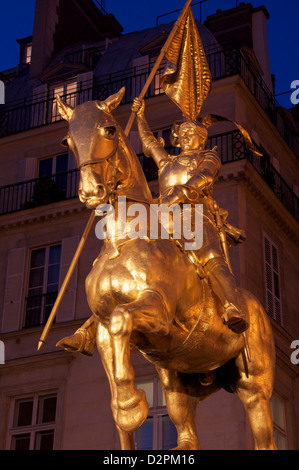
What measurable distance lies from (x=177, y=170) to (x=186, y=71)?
1.52 meters

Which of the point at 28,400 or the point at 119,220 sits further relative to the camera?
the point at 28,400

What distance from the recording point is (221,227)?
8.27 metres

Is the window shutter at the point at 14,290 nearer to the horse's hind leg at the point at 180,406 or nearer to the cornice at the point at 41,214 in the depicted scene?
the cornice at the point at 41,214

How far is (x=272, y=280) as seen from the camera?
805 inches

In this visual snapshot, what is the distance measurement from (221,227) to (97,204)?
1.60 metres

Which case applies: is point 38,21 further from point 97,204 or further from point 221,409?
point 97,204

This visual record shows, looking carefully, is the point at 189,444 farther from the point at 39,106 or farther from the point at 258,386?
the point at 39,106

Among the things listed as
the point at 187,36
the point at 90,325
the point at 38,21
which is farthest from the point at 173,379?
the point at 38,21

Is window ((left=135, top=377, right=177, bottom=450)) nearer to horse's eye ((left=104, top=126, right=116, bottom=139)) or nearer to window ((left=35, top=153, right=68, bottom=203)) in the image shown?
window ((left=35, top=153, right=68, bottom=203))

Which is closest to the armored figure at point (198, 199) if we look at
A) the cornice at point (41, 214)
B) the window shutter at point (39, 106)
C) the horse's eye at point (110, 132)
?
the horse's eye at point (110, 132)

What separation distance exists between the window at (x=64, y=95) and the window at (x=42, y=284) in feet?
13.4

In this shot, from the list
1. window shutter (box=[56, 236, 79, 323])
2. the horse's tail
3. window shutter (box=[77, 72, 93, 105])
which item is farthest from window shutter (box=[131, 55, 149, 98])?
the horse's tail

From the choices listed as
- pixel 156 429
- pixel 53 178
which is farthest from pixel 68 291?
pixel 156 429

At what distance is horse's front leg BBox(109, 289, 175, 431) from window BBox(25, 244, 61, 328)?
13.6m
